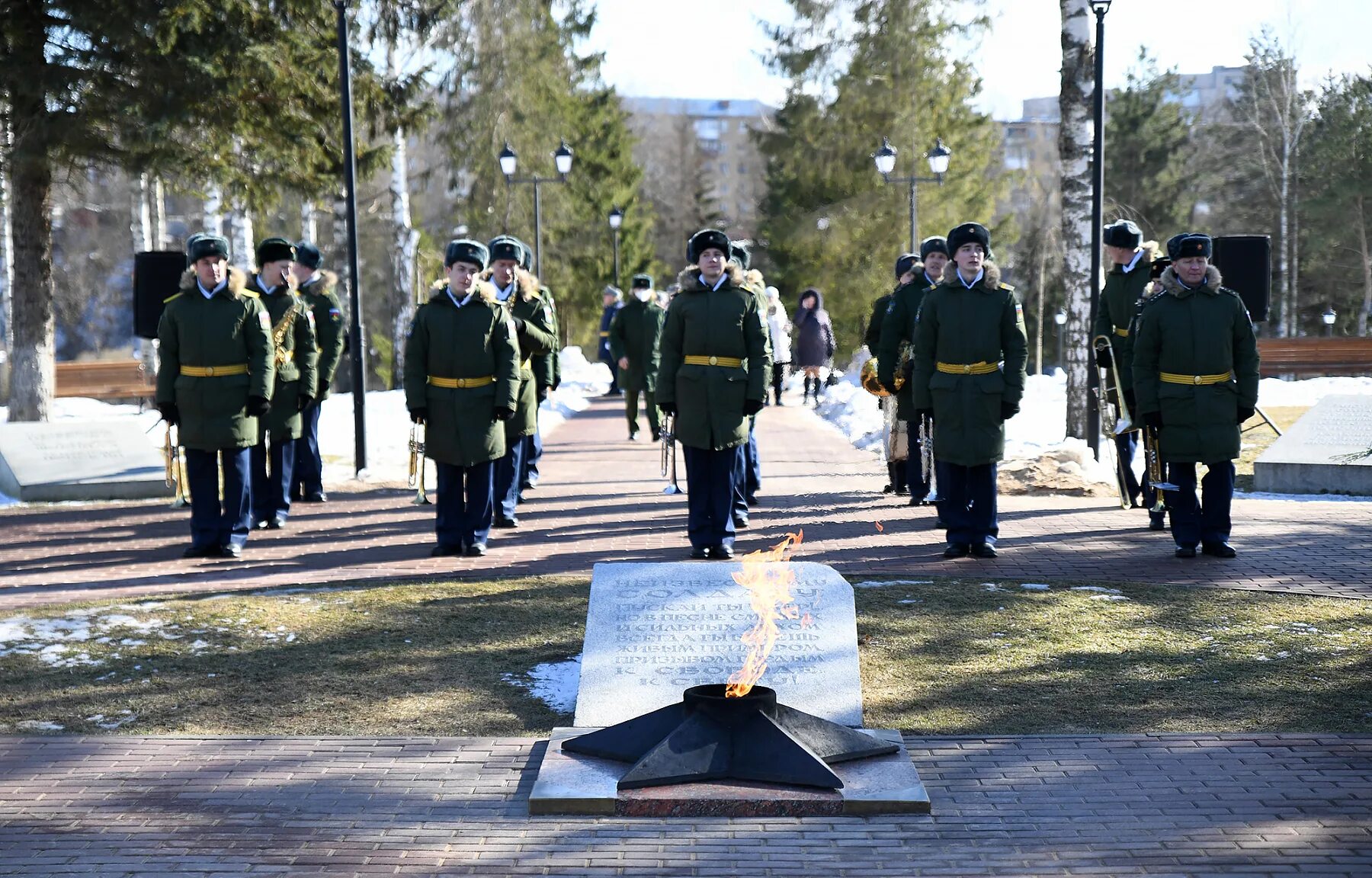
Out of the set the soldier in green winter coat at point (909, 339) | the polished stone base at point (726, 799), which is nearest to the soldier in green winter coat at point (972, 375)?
the soldier in green winter coat at point (909, 339)

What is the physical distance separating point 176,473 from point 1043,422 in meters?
11.8

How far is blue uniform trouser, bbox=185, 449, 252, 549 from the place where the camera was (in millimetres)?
10180

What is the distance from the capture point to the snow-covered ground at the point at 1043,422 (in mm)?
13359

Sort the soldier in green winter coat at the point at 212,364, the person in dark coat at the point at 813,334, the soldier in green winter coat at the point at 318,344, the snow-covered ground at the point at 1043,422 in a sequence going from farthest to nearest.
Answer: the person in dark coat at the point at 813,334
the snow-covered ground at the point at 1043,422
the soldier in green winter coat at the point at 318,344
the soldier in green winter coat at the point at 212,364

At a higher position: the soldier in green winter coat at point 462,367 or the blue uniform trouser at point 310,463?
the soldier in green winter coat at point 462,367

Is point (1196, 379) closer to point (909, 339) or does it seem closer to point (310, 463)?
point (909, 339)

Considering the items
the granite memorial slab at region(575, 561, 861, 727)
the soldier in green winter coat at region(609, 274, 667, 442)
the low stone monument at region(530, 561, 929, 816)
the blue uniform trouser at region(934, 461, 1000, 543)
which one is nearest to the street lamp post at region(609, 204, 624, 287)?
the soldier in green winter coat at region(609, 274, 667, 442)

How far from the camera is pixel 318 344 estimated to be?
12.7 m

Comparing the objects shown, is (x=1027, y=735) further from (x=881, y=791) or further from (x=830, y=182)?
(x=830, y=182)

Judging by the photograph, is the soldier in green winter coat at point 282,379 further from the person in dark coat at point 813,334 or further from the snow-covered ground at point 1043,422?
the person in dark coat at point 813,334

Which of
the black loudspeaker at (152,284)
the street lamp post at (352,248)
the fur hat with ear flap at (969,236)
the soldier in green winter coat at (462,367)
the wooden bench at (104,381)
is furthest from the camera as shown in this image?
the wooden bench at (104,381)

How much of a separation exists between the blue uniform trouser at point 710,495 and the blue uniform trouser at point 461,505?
1.46 meters

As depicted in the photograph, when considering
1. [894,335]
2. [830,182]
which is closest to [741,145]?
[830,182]

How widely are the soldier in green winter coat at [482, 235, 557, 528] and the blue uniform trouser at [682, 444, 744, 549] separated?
79.6 inches
